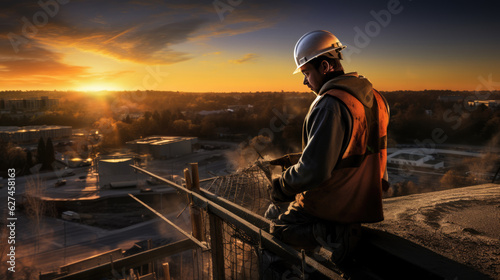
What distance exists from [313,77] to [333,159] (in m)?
0.81

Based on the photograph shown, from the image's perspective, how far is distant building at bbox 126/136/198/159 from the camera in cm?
5500

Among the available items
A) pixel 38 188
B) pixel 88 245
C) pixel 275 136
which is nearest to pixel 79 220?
pixel 88 245

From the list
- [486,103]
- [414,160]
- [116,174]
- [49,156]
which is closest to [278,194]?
[116,174]

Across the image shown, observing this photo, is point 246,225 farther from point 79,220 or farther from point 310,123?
point 79,220

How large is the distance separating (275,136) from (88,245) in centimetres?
4167

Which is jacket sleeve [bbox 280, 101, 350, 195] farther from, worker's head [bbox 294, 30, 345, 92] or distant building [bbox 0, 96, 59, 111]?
distant building [bbox 0, 96, 59, 111]

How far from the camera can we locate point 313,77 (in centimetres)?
278

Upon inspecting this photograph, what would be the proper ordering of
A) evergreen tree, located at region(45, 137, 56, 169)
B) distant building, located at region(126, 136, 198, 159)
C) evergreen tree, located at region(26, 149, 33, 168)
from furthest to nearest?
distant building, located at region(126, 136, 198, 159), evergreen tree, located at region(45, 137, 56, 169), evergreen tree, located at region(26, 149, 33, 168)

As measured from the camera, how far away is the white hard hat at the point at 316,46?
2689mm

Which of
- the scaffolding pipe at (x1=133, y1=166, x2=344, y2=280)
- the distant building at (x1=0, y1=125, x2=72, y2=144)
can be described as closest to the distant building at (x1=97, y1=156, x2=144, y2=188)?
the distant building at (x1=0, y1=125, x2=72, y2=144)

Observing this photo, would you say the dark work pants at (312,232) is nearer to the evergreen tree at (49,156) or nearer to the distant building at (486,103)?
the evergreen tree at (49,156)

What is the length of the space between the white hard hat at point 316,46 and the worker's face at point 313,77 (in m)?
0.07

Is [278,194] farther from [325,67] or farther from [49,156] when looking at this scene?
[49,156]

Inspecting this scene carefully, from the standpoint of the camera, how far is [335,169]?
248 cm
